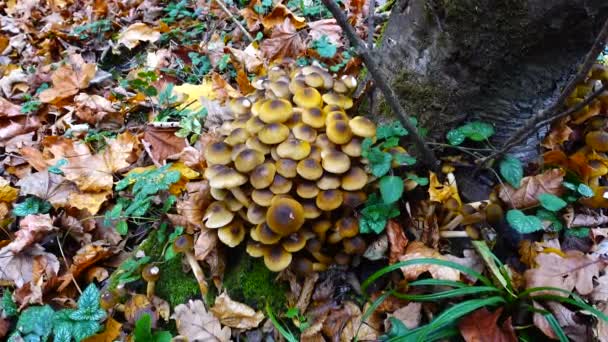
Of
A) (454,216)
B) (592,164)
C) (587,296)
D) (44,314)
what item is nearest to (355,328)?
(454,216)

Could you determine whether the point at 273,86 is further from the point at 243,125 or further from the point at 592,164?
the point at 592,164

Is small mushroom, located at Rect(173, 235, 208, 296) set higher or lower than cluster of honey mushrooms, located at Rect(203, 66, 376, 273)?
lower

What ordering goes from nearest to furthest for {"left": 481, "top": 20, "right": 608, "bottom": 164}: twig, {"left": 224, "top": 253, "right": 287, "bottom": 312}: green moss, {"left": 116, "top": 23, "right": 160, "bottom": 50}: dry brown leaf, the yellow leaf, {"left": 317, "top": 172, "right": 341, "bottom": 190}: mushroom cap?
{"left": 481, "top": 20, "right": 608, "bottom": 164}: twig
{"left": 317, "top": 172, "right": 341, "bottom": 190}: mushroom cap
{"left": 224, "top": 253, "right": 287, "bottom": 312}: green moss
the yellow leaf
{"left": 116, "top": 23, "right": 160, "bottom": 50}: dry brown leaf

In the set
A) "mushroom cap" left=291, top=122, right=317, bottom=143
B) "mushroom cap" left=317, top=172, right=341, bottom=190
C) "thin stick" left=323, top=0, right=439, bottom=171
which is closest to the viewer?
"thin stick" left=323, top=0, right=439, bottom=171

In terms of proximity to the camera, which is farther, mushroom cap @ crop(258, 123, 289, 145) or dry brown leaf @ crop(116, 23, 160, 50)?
dry brown leaf @ crop(116, 23, 160, 50)

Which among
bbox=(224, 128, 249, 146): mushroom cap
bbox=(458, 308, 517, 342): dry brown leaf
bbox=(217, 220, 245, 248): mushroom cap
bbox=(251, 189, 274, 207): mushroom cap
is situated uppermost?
bbox=(224, 128, 249, 146): mushroom cap

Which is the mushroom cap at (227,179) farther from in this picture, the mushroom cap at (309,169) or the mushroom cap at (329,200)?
the mushroom cap at (329,200)

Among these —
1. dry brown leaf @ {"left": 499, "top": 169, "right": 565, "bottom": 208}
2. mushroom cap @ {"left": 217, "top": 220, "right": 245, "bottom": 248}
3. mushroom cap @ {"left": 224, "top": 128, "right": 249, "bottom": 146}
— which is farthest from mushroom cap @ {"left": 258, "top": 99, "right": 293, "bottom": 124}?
dry brown leaf @ {"left": 499, "top": 169, "right": 565, "bottom": 208}

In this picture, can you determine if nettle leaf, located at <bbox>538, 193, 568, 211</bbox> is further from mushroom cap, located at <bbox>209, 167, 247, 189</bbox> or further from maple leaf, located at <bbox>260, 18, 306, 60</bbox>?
maple leaf, located at <bbox>260, 18, 306, 60</bbox>
